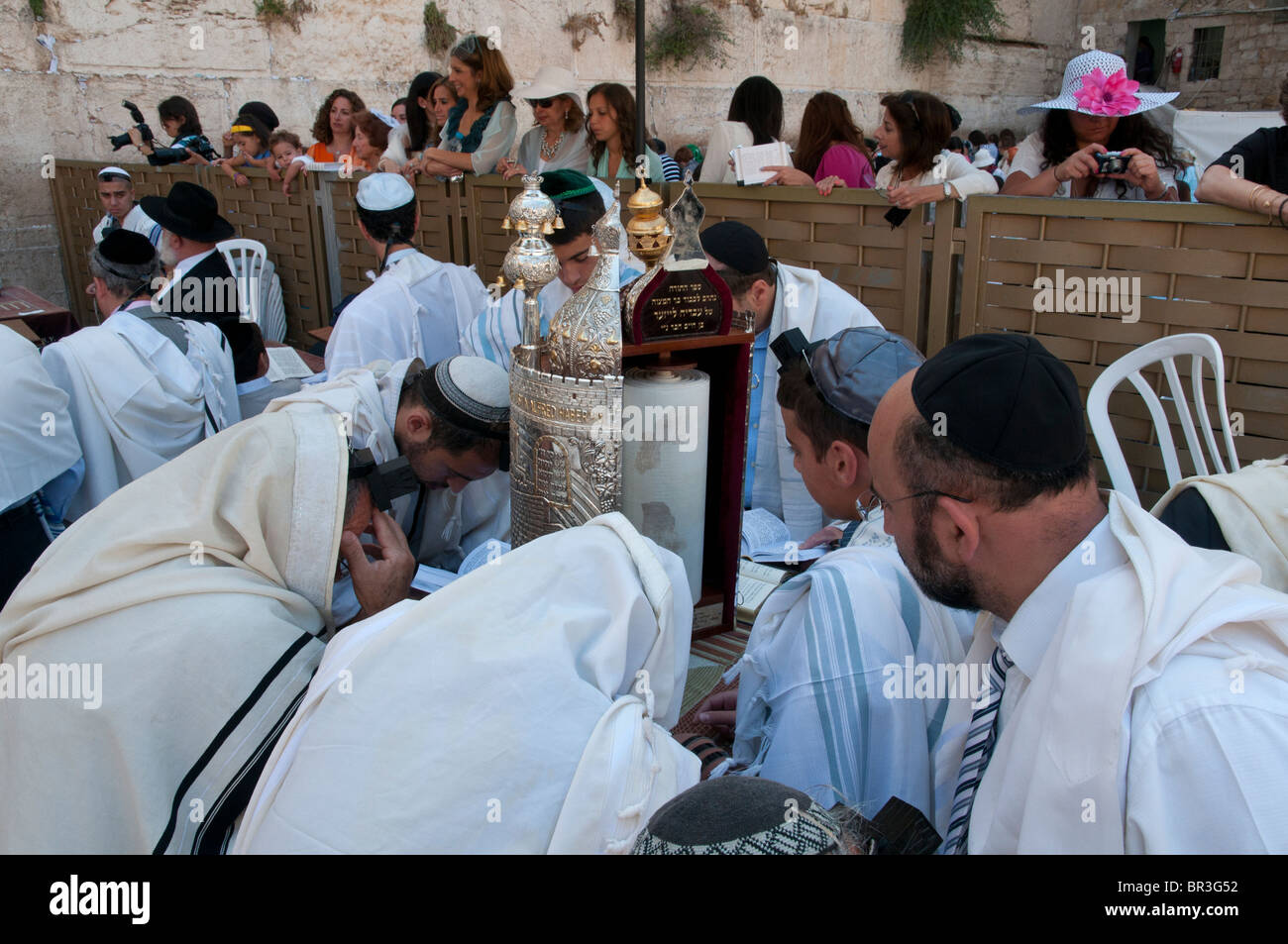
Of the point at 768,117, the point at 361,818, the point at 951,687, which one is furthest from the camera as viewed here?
the point at 768,117

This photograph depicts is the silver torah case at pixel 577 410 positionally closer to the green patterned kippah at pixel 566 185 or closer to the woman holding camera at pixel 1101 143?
the green patterned kippah at pixel 566 185

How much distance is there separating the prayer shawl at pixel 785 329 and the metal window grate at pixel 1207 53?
1750 cm

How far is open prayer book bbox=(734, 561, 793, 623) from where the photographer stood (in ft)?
7.41

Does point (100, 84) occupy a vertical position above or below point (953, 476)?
above

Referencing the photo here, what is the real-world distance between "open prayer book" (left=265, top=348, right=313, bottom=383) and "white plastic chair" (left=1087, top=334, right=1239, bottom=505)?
3652 millimetres

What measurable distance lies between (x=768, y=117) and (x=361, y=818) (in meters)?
5.01

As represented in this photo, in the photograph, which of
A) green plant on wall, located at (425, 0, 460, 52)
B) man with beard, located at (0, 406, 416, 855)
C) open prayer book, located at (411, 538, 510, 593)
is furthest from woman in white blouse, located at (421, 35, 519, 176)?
green plant on wall, located at (425, 0, 460, 52)

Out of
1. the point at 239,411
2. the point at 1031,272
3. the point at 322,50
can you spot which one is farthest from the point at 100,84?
the point at 1031,272

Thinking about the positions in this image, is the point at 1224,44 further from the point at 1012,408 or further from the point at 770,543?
the point at 1012,408

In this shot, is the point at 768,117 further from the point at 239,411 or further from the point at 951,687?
the point at 951,687

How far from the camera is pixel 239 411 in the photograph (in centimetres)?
420

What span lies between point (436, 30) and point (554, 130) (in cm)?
694

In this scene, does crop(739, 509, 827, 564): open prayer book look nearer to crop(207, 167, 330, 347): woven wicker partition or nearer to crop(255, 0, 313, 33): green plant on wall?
crop(207, 167, 330, 347): woven wicker partition

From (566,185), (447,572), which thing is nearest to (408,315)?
(566,185)
